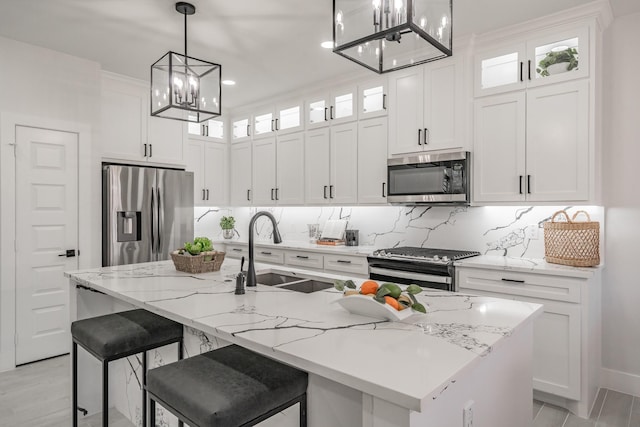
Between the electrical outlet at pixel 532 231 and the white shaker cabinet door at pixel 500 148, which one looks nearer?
the white shaker cabinet door at pixel 500 148

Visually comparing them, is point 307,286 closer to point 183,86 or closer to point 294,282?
point 294,282

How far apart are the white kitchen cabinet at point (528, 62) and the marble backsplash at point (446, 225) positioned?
0.98 meters

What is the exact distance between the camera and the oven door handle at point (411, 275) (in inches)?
119

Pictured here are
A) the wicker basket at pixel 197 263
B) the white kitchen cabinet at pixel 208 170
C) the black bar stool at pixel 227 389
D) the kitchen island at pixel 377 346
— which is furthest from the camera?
the white kitchen cabinet at pixel 208 170

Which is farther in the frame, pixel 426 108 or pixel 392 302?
pixel 426 108

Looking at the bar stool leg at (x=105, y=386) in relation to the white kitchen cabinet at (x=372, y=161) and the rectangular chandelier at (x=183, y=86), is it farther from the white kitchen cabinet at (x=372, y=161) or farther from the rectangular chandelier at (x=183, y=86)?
the white kitchen cabinet at (x=372, y=161)

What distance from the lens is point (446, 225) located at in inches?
147

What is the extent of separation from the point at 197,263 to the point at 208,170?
9.89 ft

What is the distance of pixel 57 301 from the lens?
3584mm

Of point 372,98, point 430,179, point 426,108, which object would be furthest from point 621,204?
point 372,98

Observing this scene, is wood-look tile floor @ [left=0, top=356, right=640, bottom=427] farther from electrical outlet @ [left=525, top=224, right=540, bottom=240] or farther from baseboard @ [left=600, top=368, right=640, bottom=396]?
electrical outlet @ [left=525, top=224, right=540, bottom=240]

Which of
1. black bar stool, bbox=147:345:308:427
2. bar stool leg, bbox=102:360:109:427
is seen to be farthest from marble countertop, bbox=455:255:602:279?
bar stool leg, bbox=102:360:109:427

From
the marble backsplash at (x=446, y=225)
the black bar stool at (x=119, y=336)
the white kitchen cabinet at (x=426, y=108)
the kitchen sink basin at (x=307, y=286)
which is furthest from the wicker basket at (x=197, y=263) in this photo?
the marble backsplash at (x=446, y=225)

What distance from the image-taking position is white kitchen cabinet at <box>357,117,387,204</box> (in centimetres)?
384
